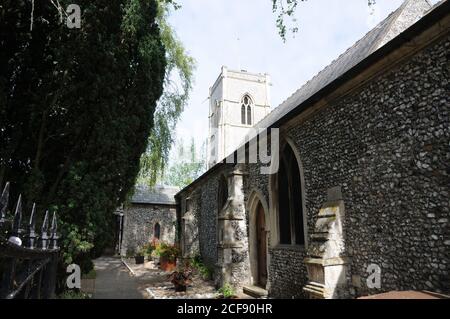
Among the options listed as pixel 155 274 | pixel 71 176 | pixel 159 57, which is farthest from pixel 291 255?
pixel 155 274

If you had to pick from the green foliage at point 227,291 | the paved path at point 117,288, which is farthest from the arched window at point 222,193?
the paved path at point 117,288

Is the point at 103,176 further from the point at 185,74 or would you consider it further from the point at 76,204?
the point at 185,74

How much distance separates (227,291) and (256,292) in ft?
3.22

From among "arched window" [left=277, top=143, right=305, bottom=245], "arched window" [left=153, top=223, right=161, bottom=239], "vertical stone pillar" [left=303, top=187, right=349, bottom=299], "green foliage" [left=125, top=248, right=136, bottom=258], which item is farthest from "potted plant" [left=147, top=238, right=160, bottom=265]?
"vertical stone pillar" [left=303, top=187, right=349, bottom=299]

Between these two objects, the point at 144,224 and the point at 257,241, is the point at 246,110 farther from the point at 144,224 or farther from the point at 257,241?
the point at 257,241

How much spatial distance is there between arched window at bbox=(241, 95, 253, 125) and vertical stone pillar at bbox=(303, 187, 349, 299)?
26.5 meters

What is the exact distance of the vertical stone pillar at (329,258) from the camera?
5.57 metres

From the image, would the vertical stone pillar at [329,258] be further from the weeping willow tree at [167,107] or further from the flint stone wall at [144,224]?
the flint stone wall at [144,224]

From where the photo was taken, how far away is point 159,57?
809 cm

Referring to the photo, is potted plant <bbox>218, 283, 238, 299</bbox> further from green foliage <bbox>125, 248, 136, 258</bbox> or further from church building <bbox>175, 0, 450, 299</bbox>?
green foliage <bbox>125, 248, 136, 258</bbox>

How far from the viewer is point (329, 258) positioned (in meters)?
5.66

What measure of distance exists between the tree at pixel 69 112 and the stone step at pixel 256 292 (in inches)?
177

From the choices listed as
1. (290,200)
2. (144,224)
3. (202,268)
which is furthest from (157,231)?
(290,200)
